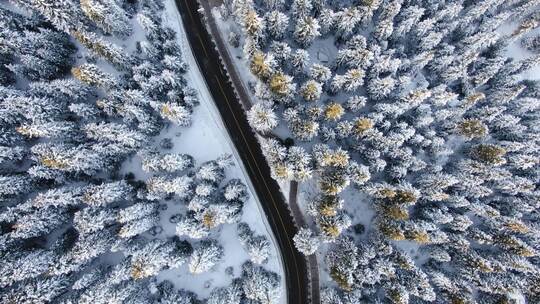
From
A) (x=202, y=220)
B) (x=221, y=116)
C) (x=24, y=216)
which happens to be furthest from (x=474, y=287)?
(x=24, y=216)

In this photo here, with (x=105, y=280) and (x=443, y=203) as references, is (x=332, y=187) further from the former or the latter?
(x=105, y=280)

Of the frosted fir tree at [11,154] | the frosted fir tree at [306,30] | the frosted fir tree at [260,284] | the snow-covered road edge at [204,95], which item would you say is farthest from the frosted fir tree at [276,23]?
the frosted fir tree at [11,154]

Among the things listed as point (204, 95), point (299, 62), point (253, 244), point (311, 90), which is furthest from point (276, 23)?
point (253, 244)

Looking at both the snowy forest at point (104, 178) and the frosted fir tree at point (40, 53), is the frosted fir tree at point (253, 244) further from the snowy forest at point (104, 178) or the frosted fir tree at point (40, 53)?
the frosted fir tree at point (40, 53)

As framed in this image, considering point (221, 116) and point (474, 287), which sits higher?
point (221, 116)

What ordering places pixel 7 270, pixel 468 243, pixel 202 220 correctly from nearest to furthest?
pixel 7 270 < pixel 202 220 < pixel 468 243

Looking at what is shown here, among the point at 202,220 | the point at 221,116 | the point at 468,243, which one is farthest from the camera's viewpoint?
the point at 221,116
